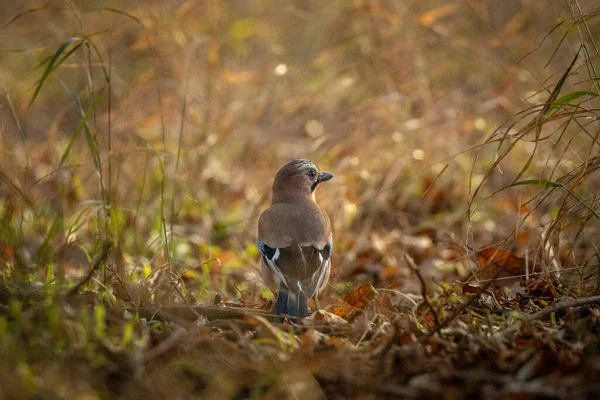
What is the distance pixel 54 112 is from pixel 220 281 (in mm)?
4888

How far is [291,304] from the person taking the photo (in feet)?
13.3

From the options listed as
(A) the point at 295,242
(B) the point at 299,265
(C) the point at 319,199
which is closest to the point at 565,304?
(B) the point at 299,265

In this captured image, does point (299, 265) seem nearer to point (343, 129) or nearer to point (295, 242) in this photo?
point (295, 242)

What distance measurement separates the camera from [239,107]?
6.76 meters

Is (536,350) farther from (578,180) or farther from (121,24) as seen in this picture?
(121,24)

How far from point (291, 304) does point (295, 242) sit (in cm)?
81

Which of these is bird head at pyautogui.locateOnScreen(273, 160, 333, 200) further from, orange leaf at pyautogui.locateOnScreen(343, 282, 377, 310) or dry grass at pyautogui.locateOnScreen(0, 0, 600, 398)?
orange leaf at pyautogui.locateOnScreen(343, 282, 377, 310)

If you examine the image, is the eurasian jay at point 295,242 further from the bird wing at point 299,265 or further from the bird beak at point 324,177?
the bird beak at point 324,177

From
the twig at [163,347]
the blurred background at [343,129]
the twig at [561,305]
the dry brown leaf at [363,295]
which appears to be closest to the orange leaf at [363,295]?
the dry brown leaf at [363,295]

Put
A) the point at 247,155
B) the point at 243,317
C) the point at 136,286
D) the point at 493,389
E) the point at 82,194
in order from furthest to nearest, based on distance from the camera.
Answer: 1. the point at 247,155
2. the point at 82,194
3. the point at 136,286
4. the point at 243,317
5. the point at 493,389

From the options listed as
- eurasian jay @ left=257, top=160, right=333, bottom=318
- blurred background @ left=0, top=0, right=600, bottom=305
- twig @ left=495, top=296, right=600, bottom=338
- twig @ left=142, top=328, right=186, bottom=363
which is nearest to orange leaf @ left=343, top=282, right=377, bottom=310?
eurasian jay @ left=257, top=160, right=333, bottom=318

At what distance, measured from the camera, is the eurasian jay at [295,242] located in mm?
4309

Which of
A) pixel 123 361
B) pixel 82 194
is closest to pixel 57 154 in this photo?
pixel 82 194

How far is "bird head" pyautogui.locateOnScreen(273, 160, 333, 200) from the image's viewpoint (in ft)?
17.9
